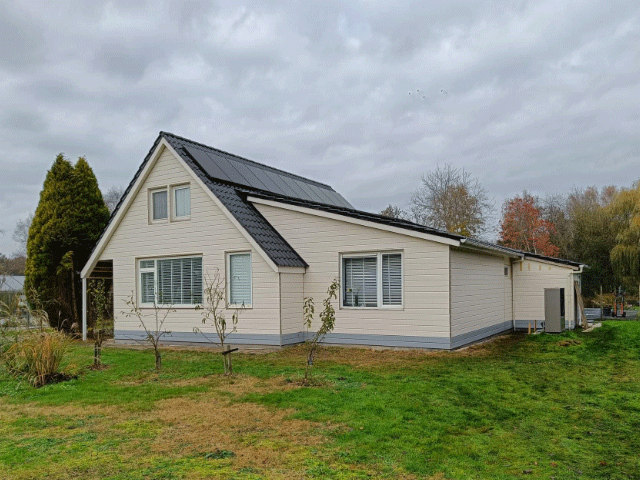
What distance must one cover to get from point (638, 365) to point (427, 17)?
9.48m

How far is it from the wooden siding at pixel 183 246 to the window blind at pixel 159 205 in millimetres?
254

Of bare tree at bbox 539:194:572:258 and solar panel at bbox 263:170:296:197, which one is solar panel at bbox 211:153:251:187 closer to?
solar panel at bbox 263:170:296:197

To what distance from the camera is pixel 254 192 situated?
15828 mm

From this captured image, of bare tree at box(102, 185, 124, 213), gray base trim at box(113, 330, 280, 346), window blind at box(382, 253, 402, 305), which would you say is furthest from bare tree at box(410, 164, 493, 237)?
bare tree at box(102, 185, 124, 213)

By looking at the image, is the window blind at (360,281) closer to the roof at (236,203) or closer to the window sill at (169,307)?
the roof at (236,203)

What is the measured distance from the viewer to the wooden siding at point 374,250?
1174 centimetres

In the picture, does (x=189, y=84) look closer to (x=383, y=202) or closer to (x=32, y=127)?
(x=32, y=127)

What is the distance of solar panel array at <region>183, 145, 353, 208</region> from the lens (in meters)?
15.4

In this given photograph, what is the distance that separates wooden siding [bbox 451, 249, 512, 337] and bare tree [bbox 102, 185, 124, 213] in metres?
43.7

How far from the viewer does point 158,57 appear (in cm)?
1429

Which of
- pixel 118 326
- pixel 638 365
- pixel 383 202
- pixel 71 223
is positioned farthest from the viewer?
pixel 383 202

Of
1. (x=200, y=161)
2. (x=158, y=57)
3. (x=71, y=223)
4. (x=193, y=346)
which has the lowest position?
(x=193, y=346)

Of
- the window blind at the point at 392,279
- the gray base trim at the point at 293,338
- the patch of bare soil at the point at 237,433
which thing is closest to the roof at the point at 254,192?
the window blind at the point at 392,279

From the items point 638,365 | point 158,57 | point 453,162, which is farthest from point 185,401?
point 453,162
